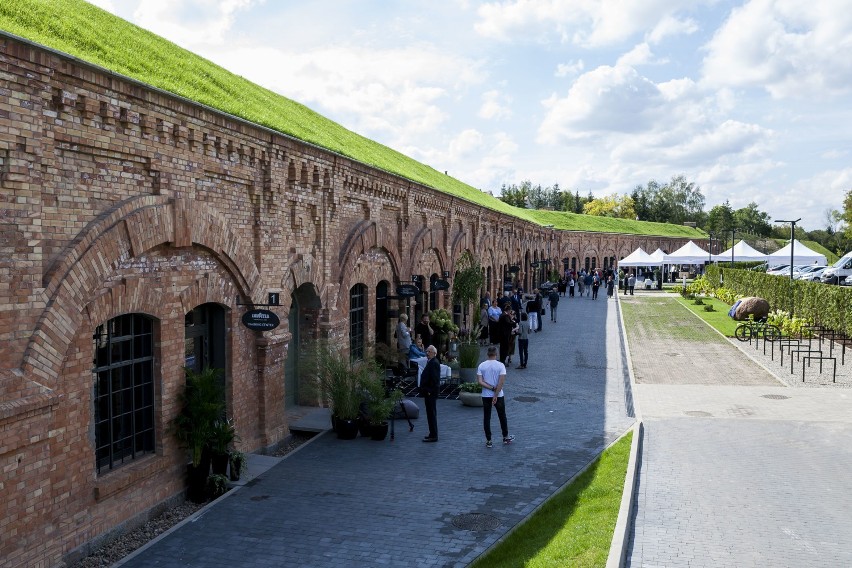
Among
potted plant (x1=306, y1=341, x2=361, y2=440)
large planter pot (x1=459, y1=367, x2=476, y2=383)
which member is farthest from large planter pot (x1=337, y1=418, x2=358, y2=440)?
large planter pot (x1=459, y1=367, x2=476, y2=383)

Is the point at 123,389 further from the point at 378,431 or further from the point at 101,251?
the point at 378,431

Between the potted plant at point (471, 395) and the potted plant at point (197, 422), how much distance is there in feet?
20.5

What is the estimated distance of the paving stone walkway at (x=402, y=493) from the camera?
7.55 metres

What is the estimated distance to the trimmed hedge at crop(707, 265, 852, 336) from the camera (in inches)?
894

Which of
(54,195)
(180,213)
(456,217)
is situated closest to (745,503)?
(180,213)

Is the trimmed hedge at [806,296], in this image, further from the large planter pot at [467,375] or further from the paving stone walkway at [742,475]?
the large planter pot at [467,375]

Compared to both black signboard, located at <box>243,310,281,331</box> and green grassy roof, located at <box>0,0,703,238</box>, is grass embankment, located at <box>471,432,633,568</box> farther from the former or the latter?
green grassy roof, located at <box>0,0,703,238</box>

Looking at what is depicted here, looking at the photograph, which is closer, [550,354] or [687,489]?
[687,489]

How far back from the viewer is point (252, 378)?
1100 cm

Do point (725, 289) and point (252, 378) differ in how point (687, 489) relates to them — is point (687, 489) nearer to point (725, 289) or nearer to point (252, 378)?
point (252, 378)

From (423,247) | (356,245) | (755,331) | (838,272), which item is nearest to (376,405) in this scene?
(356,245)

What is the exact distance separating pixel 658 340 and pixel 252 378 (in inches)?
684

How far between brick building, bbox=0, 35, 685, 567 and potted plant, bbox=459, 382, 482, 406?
2930 mm

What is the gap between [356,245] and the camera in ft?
48.5
